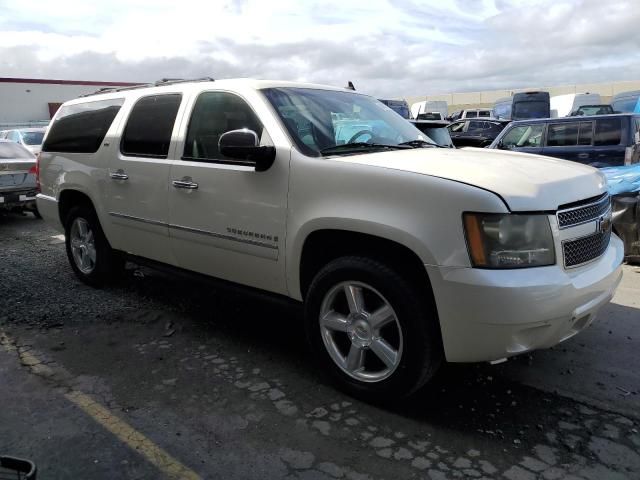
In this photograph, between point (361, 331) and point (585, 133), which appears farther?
point (585, 133)

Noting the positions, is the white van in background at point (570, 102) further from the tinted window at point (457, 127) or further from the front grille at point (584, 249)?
the front grille at point (584, 249)

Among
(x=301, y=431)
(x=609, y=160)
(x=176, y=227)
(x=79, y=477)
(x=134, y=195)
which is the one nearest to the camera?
(x=79, y=477)

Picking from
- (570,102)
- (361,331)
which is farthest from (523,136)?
(570,102)

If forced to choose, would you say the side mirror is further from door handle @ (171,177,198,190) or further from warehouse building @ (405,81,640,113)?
warehouse building @ (405,81,640,113)

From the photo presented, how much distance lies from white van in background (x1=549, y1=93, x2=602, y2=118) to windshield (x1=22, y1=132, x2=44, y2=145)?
74.6 feet

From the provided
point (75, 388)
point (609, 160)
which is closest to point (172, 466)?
point (75, 388)

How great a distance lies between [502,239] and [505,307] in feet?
1.07

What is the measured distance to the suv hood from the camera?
9.41 ft

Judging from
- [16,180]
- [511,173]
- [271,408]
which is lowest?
[271,408]

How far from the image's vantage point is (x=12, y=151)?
10.1m

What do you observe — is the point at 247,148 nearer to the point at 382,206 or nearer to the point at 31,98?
the point at 382,206

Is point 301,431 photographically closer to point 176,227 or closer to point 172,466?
point 172,466

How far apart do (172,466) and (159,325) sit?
2.07 m

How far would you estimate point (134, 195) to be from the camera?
4680mm
